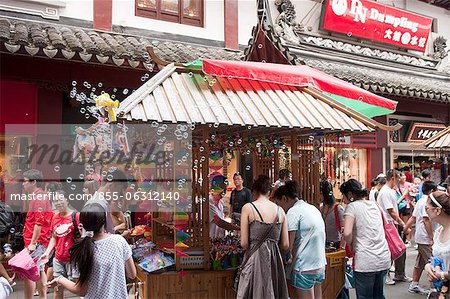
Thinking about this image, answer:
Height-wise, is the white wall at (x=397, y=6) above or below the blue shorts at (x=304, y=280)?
above

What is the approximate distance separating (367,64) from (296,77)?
8026mm

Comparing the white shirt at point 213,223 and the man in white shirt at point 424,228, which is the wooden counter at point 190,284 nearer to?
the white shirt at point 213,223

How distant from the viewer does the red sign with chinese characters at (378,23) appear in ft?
40.6

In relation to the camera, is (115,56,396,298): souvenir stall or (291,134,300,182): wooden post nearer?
(115,56,396,298): souvenir stall

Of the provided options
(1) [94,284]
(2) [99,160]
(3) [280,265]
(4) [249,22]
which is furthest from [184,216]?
(4) [249,22]

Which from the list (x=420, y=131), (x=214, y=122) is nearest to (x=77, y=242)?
(x=214, y=122)

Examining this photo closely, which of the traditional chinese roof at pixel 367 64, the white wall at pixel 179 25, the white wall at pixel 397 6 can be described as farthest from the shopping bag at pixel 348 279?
the white wall at pixel 397 6

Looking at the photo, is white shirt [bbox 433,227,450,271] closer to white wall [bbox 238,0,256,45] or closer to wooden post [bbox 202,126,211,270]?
wooden post [bbox 202,126,211,270]

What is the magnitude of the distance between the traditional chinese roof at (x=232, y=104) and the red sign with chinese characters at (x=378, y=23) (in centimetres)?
728

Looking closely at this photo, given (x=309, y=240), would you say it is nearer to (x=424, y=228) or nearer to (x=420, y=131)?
(x=424, y=228)

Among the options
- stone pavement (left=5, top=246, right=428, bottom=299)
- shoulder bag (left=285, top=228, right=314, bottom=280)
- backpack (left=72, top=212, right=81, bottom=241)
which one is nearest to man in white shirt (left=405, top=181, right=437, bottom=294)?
stone pavement (left=5, top=246, right=428, bottom=299)

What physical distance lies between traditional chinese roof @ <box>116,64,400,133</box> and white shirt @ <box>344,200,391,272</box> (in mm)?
956

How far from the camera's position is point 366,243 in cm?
515

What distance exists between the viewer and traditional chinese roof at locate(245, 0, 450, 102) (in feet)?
35.6
